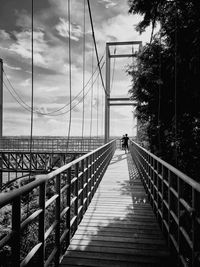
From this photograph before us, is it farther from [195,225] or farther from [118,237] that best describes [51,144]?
[195,225]

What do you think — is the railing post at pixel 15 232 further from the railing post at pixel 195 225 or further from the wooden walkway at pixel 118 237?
the railing post at pixel 195 225

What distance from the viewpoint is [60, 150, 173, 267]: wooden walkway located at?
2244 mm

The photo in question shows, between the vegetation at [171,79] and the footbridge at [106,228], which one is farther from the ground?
the vegetation at [171,79]

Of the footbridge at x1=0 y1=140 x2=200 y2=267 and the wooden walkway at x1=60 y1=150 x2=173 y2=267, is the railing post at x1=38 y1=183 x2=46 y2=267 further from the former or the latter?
the wooden walkway at x1=60 y1=150 x2=173 y2=267

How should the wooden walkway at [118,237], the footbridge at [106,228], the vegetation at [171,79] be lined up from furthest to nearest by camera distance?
the vegetation at [171,79]
the wooden walkway at [118,237]
the footbridge at [106,228]

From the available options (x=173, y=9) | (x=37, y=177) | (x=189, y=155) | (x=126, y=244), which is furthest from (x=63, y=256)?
(x=173, y=9)

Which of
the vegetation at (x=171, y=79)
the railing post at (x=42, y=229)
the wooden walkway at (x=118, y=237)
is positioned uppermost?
the vegetation at (x=171, y=79)

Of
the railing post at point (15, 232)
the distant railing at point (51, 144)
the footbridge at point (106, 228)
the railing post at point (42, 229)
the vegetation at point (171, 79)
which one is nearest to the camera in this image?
the railing post at point (15, 232)

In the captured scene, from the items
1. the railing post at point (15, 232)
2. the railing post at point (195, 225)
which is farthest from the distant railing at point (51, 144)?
the railing post at point (15, 232)

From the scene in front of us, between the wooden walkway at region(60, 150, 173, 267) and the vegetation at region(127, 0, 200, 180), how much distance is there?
1.23 meters

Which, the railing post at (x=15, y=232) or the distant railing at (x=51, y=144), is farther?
the distant railing at (x=51, y=144)

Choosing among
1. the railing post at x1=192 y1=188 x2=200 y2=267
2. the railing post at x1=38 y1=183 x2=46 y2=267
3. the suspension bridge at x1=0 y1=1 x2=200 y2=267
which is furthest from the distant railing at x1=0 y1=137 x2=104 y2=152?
the railing post at x1=192 y1=188 x2=200 y2=267

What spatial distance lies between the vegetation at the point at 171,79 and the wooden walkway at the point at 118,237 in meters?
1.23

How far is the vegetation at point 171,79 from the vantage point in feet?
12.7
